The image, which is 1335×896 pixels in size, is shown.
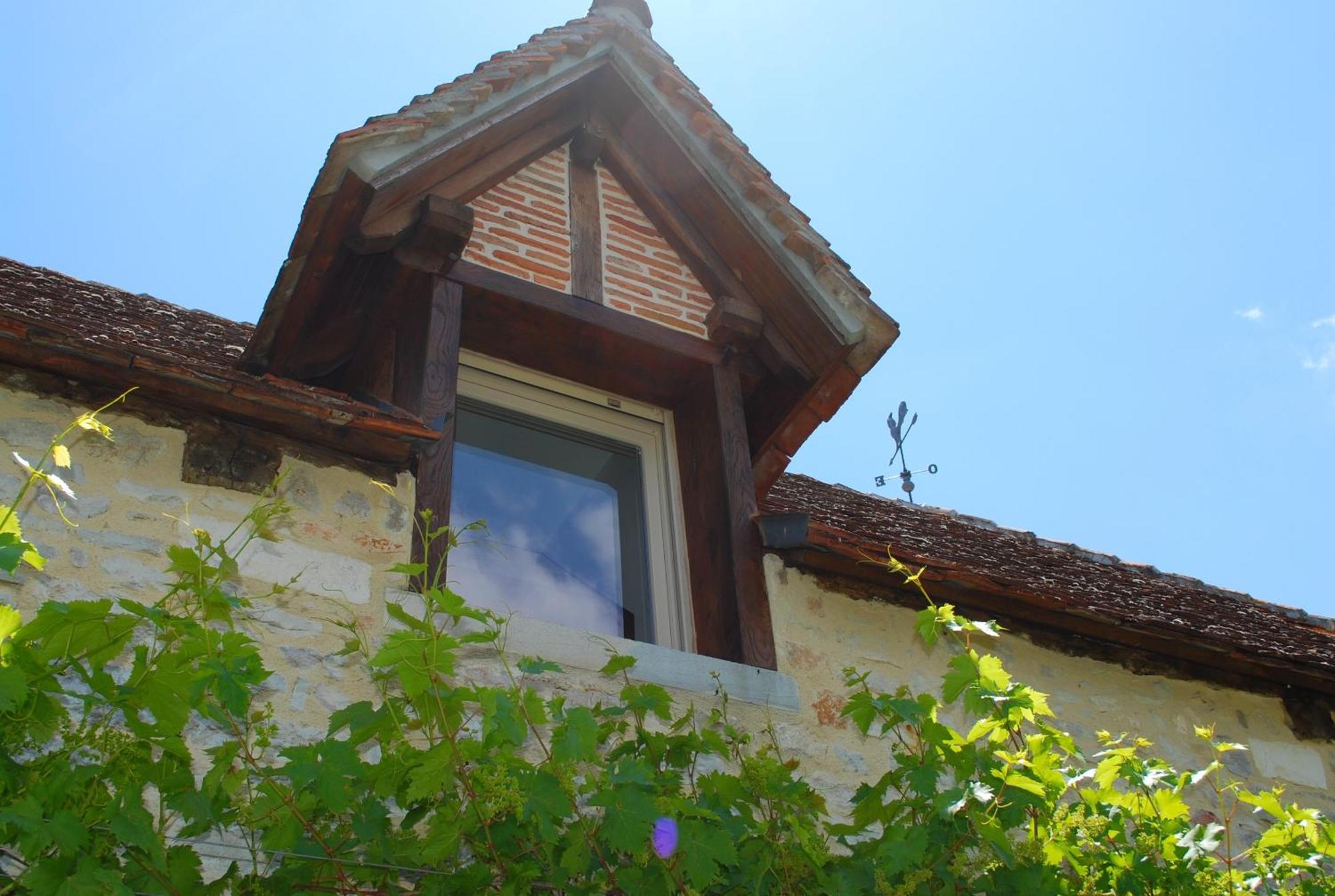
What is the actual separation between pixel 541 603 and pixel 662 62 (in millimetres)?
2398

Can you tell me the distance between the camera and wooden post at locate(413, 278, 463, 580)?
412 cm

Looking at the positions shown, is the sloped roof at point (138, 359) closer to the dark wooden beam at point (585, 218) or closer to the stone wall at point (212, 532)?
the stone wall at point (212, 532)

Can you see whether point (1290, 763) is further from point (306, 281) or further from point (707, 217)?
point (306, 281)

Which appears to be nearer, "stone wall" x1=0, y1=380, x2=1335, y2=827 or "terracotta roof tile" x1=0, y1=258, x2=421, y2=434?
"stone wall" x1=0, y1=380, x2=1335, y2=827

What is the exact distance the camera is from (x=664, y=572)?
468cm

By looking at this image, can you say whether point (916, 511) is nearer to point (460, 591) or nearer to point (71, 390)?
point (460, 591)

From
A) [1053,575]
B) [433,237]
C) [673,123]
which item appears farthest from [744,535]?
[1053,575]

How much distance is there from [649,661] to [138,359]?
1.71m

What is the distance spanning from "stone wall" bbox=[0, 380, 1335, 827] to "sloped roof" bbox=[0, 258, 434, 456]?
16 cm

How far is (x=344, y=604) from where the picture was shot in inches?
150

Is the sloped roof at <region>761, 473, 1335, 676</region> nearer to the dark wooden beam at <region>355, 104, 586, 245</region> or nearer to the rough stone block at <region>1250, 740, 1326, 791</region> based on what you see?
the rough stone block at <region>1250, 740, 1326, 791</region>

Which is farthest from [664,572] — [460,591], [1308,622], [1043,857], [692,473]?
[1308,622]

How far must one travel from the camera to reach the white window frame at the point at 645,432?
4.60 m

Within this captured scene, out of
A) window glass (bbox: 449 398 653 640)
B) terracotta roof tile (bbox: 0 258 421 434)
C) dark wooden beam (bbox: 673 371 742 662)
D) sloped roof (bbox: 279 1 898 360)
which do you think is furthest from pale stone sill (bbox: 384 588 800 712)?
sloped roof (bbox: 279 1 898 360)
